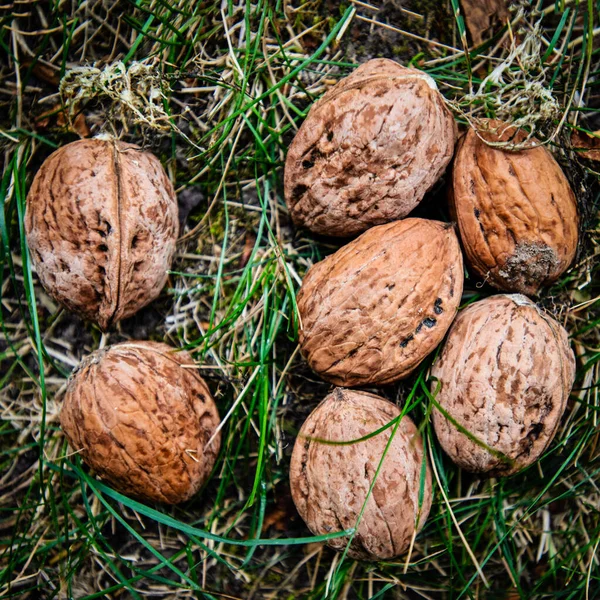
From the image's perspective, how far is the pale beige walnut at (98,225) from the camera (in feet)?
4.62

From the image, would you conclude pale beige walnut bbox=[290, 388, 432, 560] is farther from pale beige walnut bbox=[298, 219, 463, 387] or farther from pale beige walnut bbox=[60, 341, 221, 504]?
pale beige walnut bbox=[60, 341, 221, 504]

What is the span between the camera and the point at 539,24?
4.96 feet

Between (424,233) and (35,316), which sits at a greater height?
(424,233)

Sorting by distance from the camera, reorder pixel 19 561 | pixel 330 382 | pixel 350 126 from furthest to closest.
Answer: pixel 19 561, pixel 330 382, pixel 350 126

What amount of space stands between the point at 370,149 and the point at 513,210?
37 centimetres

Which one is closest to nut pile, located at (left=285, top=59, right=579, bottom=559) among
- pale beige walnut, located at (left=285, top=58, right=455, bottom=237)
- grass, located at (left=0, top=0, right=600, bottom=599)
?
pale beige walnut, located at (left=285, top=58, right=455, bottom=237)

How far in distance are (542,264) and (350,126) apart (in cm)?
57

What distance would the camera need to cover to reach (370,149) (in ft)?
4.42

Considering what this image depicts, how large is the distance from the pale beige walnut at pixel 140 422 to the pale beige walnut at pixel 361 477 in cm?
28

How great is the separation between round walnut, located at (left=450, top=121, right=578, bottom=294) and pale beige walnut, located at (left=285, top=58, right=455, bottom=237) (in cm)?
8

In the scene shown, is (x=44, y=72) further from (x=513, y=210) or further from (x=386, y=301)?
(x=513, y=210)

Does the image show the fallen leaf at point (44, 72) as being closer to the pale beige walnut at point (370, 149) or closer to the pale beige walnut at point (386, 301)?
the pale beige walnut at point (370, 149)

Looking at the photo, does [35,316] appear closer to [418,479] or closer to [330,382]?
[330,382]

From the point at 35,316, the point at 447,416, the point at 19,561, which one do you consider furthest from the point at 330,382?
the point at 19,561
